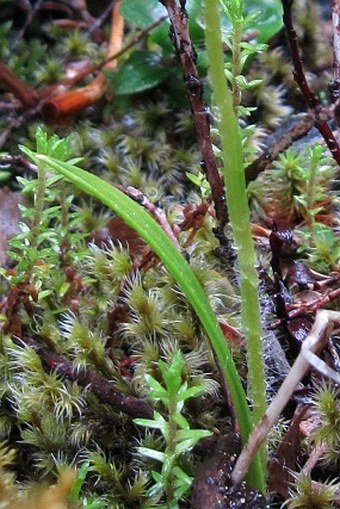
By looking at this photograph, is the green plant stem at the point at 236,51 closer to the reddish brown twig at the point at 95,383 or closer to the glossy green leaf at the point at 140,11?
the reddish brown twig at the point at 95,383

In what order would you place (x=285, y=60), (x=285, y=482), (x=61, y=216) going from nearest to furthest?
(x=285, y=482) < (x=61, y=216) < (x=285, y=60)

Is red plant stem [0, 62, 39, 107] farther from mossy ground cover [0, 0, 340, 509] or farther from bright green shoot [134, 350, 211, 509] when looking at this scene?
bright green shoot [134, 350, 211, 509]

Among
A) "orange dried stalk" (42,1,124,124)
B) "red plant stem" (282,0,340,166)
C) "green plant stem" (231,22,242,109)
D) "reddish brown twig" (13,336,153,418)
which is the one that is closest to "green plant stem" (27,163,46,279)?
"reddish brown twig" (13,336,153,418)

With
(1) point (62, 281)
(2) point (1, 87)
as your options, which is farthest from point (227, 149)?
(2) point (1, 87)

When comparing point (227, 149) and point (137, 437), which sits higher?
point (227, 149)

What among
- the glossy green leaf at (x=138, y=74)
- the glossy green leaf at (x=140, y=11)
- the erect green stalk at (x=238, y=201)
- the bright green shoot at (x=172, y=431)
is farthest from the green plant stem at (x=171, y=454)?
the glossy green leaf at (x=140, y=11)

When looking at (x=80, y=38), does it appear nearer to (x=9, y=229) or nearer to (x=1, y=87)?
(x=1, y=87)
